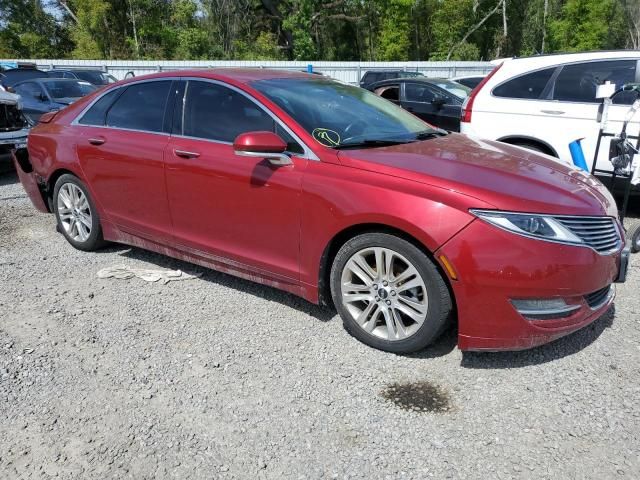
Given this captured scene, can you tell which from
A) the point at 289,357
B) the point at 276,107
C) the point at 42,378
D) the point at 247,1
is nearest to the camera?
the point at 42,378

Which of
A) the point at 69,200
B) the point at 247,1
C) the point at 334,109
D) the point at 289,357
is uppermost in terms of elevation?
the point at 247,1

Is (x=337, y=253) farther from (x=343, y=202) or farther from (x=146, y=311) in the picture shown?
(x=146, y=311)

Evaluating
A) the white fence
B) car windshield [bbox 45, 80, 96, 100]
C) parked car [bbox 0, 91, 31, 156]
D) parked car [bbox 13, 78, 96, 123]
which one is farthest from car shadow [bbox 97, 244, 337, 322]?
the white fence

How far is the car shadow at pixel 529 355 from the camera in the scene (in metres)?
3.12

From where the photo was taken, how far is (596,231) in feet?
9.72

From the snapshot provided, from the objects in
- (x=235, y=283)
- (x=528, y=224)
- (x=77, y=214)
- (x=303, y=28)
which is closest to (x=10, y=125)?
(x=77, y=214)

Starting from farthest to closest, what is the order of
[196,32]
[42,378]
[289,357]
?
[196,32]
[289,357]
[42,378]

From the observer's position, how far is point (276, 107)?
11.5 ft

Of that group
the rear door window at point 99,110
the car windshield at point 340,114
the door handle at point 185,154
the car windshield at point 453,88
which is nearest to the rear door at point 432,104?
the car windshield at point 453,88

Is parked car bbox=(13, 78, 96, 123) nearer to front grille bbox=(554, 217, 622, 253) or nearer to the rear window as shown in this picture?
the rear window

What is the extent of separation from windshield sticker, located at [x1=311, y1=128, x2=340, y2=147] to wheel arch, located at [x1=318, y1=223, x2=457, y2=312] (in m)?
0.58

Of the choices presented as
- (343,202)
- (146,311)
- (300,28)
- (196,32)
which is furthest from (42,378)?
(300,28)

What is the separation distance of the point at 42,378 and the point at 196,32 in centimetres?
3602

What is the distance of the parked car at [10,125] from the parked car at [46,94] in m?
3.00
